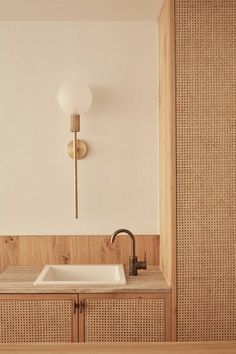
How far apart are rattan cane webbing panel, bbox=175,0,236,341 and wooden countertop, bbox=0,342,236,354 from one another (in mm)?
826

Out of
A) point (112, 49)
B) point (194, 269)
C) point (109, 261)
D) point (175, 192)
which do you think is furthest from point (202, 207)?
point (112, 49)

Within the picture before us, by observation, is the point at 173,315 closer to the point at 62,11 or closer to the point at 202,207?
the point at 202,207

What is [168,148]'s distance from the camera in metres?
2.12

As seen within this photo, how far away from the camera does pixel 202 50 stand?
2.05m

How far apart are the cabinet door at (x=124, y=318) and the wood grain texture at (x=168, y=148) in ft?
0.24

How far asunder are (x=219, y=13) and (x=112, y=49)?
732 mm

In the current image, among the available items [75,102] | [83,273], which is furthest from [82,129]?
[83,273]

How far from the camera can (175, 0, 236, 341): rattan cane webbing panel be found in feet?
6.70

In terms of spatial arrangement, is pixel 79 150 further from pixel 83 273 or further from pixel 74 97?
pixel 83 273

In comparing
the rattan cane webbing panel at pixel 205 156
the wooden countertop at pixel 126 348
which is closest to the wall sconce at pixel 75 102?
the rattan cane webbing panel at pixel 205 156

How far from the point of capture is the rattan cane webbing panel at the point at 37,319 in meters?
2.01

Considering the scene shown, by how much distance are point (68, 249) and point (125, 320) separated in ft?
2.13

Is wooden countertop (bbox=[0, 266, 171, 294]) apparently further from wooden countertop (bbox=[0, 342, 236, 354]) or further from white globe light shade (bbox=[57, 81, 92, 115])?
white globe light shade (bbox=[57, 81, 92, 115])

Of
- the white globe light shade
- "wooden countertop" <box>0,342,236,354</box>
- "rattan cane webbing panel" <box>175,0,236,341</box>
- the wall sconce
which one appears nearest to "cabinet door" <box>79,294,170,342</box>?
"rattan cane webbing panel" <box>175,0,236,341</box>
